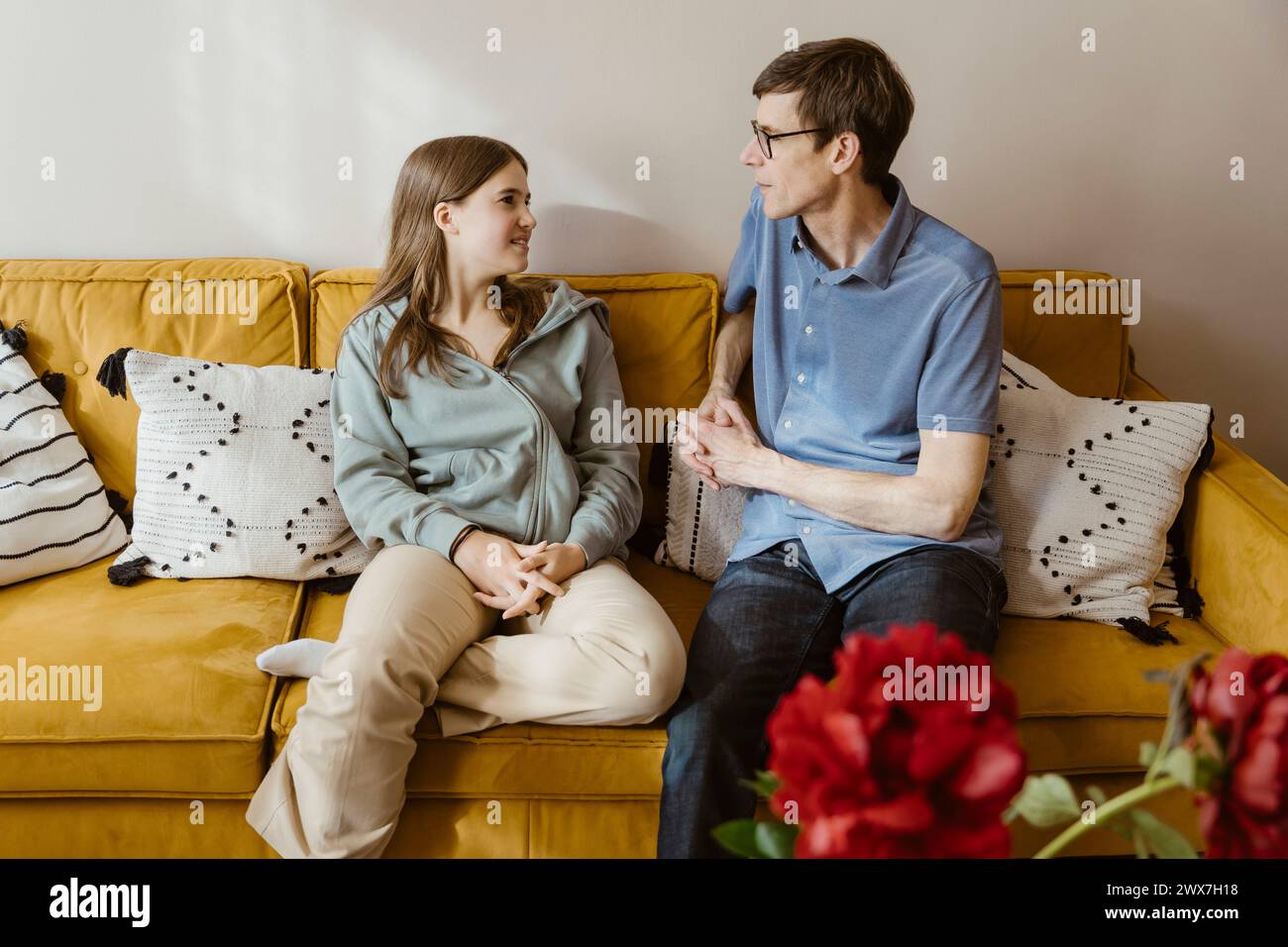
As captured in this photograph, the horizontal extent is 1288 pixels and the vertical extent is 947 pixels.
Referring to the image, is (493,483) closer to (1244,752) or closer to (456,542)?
(456,542)

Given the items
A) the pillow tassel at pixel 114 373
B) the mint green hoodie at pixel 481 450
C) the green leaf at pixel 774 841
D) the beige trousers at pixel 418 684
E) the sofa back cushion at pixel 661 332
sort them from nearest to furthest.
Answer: the green leaf at pixel 774 841, the beige trousers at pixel 418 684, the mint green hoodie at pixel 481 450, the pillow tassel at pixel 114 373, the sofa back cushion at pixel 661 332

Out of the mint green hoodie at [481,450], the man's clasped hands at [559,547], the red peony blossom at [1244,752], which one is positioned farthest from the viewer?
the mint green hoodie at [481,450]

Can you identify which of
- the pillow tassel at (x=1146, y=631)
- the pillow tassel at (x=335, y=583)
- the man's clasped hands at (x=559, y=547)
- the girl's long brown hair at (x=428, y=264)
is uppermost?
the girl's long brown hair at (x=428, y=264)

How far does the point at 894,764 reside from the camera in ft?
2.00

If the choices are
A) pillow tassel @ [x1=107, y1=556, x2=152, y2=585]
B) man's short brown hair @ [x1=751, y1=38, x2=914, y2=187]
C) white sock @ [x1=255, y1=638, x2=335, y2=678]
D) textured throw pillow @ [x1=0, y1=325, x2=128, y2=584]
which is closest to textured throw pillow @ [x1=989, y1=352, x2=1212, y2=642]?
man's short brown hair @ [x1=751, y1=38, x2=914, y2=187]

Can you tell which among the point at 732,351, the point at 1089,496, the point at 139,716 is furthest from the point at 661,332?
the point at 139,716

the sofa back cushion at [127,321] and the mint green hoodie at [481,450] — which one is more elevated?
the sofa back cushion at [127,321]

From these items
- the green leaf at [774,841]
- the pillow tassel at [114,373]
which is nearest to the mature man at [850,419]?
the green leaf at [774,841]

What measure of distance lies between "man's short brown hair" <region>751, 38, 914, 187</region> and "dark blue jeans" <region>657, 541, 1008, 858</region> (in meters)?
0.65

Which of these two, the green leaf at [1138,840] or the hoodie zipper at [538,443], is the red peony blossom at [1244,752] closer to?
the green leaf at [1138,840]

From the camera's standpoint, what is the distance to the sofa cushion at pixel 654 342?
80.1 inches

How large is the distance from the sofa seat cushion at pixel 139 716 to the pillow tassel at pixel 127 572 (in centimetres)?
15
